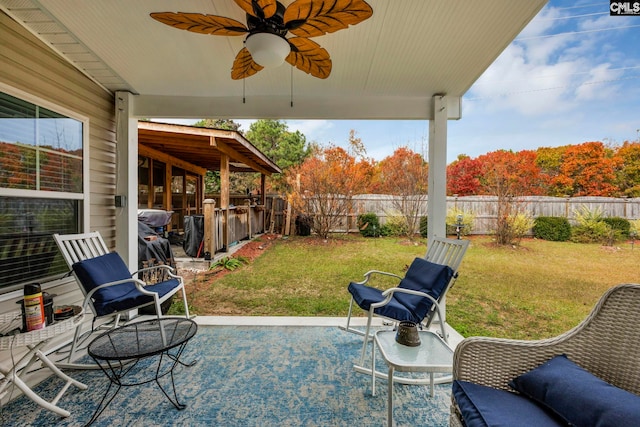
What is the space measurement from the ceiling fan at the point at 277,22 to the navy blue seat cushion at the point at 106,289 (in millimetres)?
1916

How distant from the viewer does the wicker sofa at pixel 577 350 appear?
1140mm

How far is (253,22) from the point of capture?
1.52 metres

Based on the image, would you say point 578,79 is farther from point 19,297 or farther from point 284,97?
point 19,297

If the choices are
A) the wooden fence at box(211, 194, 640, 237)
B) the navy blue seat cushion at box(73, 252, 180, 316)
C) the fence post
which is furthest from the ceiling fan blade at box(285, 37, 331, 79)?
the wooden fence at box(211, 194, 640, 237)

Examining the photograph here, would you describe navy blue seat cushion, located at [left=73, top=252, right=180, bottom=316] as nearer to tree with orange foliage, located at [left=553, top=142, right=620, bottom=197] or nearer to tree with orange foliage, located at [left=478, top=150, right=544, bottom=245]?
tree with orange foliage, located at [left=478, top=150, right=544, bottom=245]

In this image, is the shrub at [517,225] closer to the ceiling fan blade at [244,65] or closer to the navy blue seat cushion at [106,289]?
the ceiling fan blade at [244,65]

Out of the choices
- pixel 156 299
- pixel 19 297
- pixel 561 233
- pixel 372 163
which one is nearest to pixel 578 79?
pixel 561 233

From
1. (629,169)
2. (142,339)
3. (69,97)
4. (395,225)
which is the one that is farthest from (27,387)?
(629,169)

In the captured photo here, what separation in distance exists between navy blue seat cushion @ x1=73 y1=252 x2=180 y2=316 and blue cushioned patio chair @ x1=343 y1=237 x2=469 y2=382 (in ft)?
5.71

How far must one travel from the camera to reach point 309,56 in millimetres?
1754

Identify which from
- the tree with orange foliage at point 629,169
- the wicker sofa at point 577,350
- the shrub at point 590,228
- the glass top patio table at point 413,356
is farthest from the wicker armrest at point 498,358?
the tree with orange foliage at point 629,169

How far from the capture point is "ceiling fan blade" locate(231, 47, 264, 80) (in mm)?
1777

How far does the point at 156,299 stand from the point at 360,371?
1.67 metres

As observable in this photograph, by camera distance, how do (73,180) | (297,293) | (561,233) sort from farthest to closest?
(561,233) → (297,293) → (73,180)
